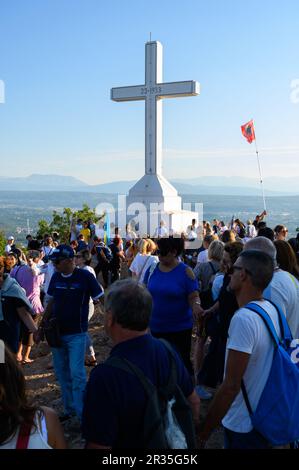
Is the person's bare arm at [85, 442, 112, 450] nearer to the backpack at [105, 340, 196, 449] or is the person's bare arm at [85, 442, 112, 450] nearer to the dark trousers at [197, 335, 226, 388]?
the backpack at [105, 340, 196, 449]

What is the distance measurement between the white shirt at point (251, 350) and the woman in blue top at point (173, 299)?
1853 millimetres

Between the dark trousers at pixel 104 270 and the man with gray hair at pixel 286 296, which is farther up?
the man with gray hair at pixel 286 296

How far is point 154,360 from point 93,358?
4.16 m

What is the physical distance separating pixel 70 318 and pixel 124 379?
8.59 ft

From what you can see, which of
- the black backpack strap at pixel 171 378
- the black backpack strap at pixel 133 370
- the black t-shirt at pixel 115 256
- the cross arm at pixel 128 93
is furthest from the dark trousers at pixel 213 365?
the cross arm at pixel 128 93

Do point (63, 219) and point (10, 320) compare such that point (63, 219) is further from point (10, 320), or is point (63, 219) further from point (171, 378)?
point (171, 378)

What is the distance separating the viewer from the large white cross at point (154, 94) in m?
18.6

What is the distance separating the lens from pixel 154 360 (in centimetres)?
205

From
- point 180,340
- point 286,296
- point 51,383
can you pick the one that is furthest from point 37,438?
point 51,383

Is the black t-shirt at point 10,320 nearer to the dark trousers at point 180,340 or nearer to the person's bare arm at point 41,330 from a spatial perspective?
the person's bare arm at point 41,330

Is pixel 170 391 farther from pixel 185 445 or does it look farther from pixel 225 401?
pixel 225 401

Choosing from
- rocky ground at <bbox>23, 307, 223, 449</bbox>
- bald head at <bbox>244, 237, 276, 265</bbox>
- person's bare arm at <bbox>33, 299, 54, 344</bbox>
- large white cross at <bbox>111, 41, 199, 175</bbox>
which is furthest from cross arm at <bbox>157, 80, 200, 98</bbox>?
bald head at <bbox>244, 237, 276, 265</bbox>

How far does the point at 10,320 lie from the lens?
174 inches
